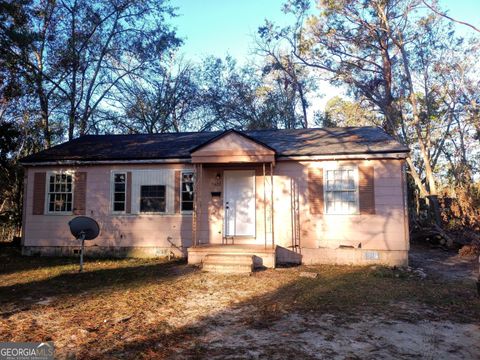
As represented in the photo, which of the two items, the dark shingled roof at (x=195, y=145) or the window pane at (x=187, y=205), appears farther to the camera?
the window pane at (x=187, y=205)

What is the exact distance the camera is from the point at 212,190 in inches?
436

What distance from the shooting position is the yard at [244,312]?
4.24 meters

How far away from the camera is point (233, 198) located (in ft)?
36.0

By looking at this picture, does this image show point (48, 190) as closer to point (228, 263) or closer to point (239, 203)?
point (239, 203)

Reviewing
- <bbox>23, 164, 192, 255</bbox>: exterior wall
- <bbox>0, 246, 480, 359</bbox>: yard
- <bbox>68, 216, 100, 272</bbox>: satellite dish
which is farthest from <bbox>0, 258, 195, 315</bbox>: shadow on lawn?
<bbox>23, 164, 192, 255</bbox>: exterior wall

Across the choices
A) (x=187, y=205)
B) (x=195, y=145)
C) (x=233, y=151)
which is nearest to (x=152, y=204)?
(x=187, y=205)

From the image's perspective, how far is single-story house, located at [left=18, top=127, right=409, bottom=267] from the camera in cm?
988

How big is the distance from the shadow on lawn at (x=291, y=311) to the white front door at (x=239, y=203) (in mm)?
2983

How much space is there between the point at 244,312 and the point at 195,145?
7.39m

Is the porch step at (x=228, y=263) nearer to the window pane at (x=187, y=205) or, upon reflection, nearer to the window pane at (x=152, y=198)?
the window pane at (x=187, y=205)

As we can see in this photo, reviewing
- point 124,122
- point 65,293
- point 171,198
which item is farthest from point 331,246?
point 124,122

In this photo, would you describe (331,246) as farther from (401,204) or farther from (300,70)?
(300,70)

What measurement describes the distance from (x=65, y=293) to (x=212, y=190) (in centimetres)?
526

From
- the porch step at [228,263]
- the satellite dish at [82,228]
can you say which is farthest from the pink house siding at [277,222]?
the satellite dish at [82,228]
